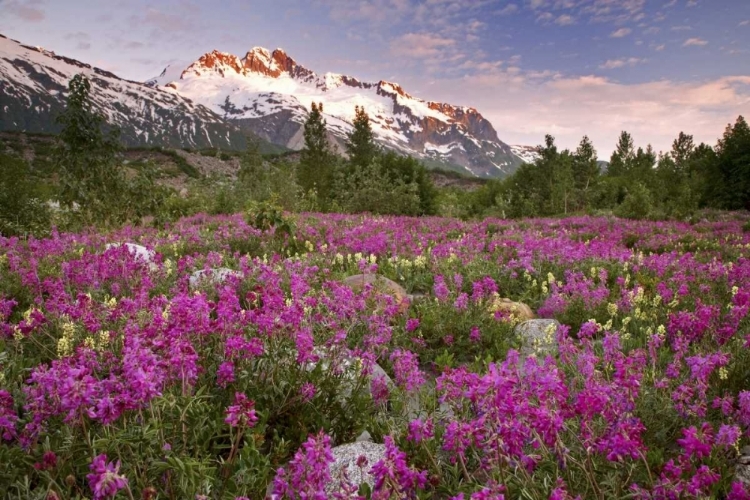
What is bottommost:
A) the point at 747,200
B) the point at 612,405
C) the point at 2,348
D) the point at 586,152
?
the point at 2,348

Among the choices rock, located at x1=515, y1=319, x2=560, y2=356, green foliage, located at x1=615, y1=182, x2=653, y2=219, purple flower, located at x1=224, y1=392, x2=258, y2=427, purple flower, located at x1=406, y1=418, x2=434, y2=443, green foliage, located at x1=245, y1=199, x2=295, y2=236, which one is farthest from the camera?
green foliage, located at x1=615, y1=182, x2=653, y2=219

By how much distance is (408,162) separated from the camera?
114 feet

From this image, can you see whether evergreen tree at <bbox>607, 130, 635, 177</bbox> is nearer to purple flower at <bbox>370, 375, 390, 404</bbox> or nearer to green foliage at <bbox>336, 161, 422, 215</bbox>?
green foliage at <bbox>336, 161, 422, 215</bbox>

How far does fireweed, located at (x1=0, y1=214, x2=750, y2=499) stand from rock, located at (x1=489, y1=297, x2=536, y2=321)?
12cm

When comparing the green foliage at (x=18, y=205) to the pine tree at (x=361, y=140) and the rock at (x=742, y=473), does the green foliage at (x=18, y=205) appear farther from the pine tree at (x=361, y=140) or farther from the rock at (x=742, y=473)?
the pine tree at (x=361, y=140)

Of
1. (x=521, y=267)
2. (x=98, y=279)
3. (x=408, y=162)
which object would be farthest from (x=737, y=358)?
(x=408, y=162)

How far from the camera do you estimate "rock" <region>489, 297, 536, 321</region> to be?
682cm

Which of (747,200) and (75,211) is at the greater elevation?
(747,200)

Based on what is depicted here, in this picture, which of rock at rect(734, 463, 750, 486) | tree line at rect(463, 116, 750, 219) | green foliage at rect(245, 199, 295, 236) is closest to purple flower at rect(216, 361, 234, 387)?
rock at rect(734, 463, 750, 486)

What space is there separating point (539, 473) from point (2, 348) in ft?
16.5

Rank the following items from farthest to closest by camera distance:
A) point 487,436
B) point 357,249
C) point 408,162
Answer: point 408,162
point 357,249
point 487,436

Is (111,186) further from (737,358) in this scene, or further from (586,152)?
(586,152)

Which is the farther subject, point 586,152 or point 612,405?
point 586,152

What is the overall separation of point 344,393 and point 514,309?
382 cm
